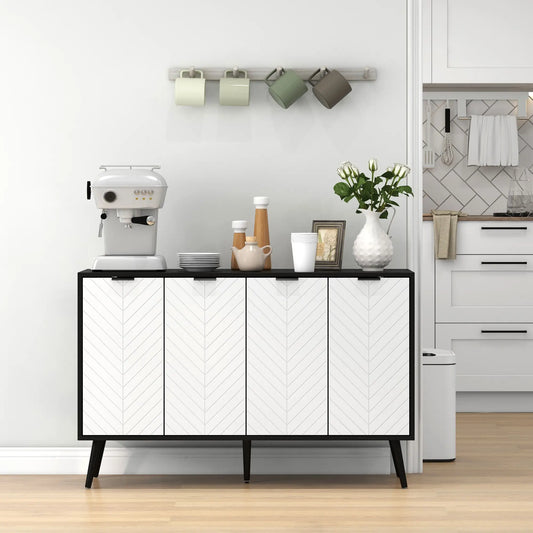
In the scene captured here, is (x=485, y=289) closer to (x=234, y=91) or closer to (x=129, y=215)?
(x=234, y=91)

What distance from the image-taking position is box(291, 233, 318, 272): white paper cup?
3.06 meters

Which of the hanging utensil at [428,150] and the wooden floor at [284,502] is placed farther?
the hanging utensil at [428,150]

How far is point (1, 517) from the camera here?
9.25 ft

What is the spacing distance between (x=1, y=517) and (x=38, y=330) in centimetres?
80

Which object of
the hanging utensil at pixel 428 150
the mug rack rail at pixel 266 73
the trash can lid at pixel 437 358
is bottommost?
the trash can lid at pixel 437 358

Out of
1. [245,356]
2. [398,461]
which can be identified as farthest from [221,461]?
[398,461]

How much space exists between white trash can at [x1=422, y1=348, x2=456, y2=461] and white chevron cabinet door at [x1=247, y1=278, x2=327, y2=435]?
0.65 m

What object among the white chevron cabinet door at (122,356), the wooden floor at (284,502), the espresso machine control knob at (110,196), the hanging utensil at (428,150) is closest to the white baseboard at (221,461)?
the wooden floor at (284,502)

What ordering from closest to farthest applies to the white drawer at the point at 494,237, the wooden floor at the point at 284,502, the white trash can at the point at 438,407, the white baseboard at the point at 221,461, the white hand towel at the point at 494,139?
1. the wooden floor at the point at 284,502
2. the white baseboard at the point at 221,461
3. the white trash can at the point at 438,407
4. the white drawer at the point at 494,237
5. the white hand towel at the point at 494,139

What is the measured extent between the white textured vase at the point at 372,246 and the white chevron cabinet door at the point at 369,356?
10cm

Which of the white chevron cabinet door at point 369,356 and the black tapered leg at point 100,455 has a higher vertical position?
the white chevron cabinet door at point 369,356

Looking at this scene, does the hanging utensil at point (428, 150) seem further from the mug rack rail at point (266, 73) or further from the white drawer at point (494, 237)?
the mug rack rail at point (266, 73)

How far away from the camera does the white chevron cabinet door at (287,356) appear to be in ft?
9.91

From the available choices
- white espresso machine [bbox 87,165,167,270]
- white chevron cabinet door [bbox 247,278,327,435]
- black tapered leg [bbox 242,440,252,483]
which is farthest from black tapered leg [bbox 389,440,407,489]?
white espresso machine [bbox 87,165,167,270]
